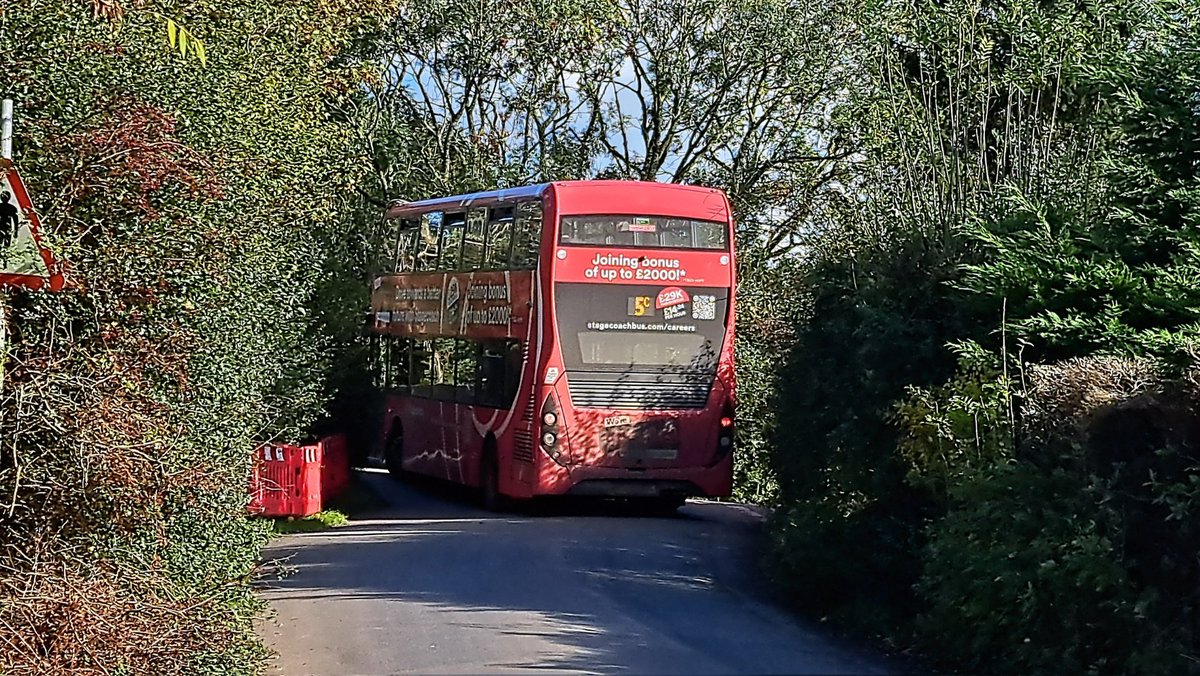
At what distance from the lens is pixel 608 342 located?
2048cm

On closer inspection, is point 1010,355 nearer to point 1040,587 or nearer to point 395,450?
point 1040,587

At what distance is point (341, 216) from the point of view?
2691 cm

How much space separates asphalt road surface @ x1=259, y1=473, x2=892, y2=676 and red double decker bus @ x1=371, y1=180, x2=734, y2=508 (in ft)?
4.11

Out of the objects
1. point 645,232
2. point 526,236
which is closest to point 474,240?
point 526,236

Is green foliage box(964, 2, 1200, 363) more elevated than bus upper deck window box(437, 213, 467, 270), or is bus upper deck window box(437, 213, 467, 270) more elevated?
bus upper deck window box(437, 213, 467, 270)

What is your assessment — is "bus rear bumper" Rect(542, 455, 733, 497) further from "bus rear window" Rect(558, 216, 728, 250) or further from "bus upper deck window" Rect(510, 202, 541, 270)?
"bus rear window" Rect(558, 216, 728, 250)

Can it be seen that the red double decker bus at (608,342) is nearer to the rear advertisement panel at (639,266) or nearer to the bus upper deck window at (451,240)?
the rear advertisement panel at (639,266)


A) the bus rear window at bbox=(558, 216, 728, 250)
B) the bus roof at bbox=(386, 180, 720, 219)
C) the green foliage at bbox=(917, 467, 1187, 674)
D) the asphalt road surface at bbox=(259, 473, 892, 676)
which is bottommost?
the asphalt road surface at bbox=(259, 473, 892, 676)

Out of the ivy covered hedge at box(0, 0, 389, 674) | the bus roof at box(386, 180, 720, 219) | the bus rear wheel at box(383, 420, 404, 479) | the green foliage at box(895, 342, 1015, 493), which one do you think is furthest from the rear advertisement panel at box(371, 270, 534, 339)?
the ivy covered hedge at box(0, 0, 389, 674)

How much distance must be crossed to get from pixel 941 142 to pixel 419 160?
20.6 metres

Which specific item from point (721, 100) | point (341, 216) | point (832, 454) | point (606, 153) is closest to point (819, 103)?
point (721, 100)

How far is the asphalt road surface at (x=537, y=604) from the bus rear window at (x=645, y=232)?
3.60 meters

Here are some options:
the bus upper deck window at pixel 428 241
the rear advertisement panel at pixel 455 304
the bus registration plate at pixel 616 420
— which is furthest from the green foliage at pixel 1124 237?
the bus upper deck window at pixel 428 241

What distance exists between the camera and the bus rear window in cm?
2038
